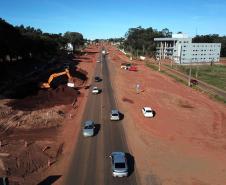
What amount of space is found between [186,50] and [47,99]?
112 m

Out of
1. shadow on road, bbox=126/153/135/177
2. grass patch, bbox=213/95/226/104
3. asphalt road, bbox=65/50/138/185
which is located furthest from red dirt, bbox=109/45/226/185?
grass patch, bbox=213/95/226/104

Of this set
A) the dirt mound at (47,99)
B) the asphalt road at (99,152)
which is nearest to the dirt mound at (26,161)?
the asphalt road at (99,152)

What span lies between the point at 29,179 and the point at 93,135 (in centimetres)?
1352

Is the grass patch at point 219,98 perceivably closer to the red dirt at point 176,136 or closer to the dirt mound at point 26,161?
the red dirt at point 176,136

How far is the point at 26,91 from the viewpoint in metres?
61.8

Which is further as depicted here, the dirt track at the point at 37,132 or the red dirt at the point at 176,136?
the red dirt at the point at 176,136

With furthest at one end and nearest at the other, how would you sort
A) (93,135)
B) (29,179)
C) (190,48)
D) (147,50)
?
(147,50), (190,48), (93,135), (29,179)

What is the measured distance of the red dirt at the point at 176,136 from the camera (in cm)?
3138

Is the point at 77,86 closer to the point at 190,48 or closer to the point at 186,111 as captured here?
the point at 186,111

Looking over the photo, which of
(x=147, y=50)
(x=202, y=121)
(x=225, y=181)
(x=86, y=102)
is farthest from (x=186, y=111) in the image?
(x=147, y=50)

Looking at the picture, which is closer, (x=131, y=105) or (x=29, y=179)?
(x=29, y=179)

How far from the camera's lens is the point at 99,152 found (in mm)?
35625

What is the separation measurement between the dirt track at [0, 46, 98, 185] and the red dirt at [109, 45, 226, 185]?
861cm

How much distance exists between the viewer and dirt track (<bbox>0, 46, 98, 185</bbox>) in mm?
30688
